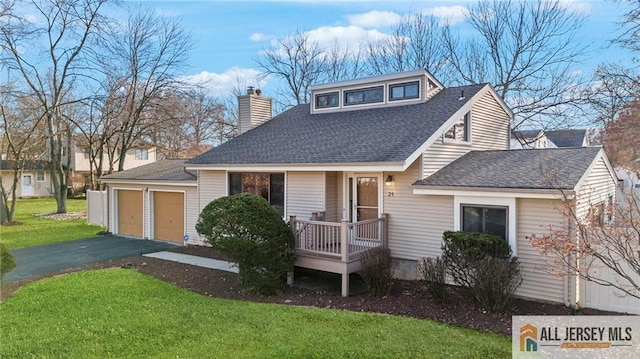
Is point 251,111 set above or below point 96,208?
above

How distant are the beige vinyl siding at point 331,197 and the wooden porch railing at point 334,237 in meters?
0.86

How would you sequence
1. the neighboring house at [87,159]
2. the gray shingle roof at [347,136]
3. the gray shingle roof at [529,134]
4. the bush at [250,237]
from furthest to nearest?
the neighboring house at [87,159]
the gray shingle roof at [529,134]
the gray shingle roof at [347,136]
the bush at [250,237]

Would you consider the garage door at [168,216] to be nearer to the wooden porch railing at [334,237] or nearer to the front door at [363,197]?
the wooden porch railing at [334,237]

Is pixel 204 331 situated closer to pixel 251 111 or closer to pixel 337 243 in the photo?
pixel 337 243

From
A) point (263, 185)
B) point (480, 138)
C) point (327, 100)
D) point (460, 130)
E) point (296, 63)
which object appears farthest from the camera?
point (296, 63)

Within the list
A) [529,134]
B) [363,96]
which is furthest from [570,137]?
[363,96]

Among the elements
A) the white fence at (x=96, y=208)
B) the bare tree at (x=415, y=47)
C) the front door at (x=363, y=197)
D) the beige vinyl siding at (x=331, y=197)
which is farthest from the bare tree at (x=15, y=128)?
the bare tree at (x=415, y=47)

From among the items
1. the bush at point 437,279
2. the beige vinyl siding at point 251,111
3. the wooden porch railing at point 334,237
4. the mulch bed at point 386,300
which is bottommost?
the mulch bed at point 386,300

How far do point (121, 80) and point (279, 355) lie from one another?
24738 mm

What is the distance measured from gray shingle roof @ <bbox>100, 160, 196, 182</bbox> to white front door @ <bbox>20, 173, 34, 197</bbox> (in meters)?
29.4

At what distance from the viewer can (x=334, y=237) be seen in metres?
9.88

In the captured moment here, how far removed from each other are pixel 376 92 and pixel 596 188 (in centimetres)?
704

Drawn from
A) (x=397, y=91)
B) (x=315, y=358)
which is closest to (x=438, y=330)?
(x=315, y=358)

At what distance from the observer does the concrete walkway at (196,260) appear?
1121 cm
